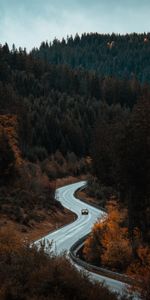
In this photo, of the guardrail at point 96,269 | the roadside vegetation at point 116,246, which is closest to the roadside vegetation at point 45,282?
the guardrail at point 96,269

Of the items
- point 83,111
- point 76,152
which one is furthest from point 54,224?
point 83,111

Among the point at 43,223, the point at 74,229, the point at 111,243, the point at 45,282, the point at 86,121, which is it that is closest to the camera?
the point at 45,282

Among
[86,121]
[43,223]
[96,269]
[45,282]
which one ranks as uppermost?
[45,282]

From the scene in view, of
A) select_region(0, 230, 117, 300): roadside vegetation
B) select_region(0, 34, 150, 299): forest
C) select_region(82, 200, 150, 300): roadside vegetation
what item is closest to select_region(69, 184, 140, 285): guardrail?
select_region(82, 200, 150, 300): roadside vegetation

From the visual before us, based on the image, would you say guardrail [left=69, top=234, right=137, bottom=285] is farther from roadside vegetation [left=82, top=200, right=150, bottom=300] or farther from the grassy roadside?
the grassy roadside

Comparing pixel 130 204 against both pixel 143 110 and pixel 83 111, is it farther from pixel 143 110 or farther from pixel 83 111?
pixel 83 111

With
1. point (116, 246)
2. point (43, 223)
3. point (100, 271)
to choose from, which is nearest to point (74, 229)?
point (43, 223)

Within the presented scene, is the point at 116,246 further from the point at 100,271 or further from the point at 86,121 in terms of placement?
the point at 86,121
